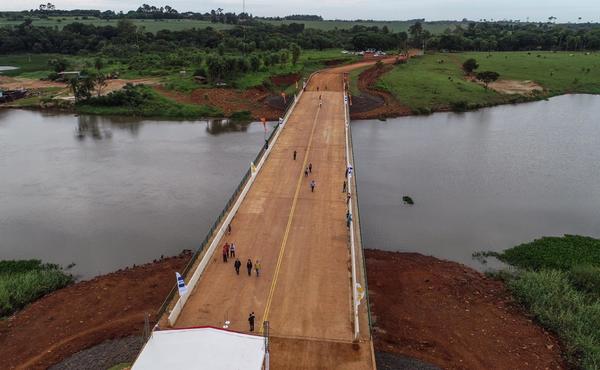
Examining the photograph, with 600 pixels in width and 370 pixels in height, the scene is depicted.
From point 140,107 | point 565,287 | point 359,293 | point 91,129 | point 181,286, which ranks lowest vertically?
point 565,287

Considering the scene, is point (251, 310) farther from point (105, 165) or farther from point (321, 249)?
point (105, 165)

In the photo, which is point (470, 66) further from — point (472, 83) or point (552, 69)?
point (552, 69)

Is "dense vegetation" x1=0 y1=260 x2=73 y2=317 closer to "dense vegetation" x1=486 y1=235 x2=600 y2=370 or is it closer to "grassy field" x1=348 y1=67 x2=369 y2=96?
"dense vegetation" x1=486 y1=235 x2=600 y2=370

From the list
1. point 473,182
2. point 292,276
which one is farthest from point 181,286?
point 473,182

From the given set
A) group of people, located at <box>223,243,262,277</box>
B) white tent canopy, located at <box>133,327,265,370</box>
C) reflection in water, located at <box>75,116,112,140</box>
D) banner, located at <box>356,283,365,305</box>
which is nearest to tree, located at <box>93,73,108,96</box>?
reflection in water, located at <box>75,116,112,140</box>

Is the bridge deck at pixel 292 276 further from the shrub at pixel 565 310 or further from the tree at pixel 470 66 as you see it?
the tree at pixel 470 66

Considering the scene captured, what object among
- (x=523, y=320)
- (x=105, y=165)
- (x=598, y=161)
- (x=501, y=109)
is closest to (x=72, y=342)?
(x=523, y=320)
